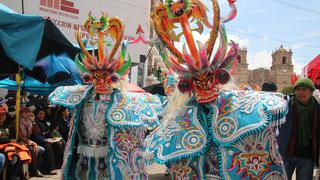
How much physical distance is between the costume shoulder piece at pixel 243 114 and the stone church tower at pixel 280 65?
5294 centimetres

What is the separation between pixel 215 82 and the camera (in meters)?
2.44

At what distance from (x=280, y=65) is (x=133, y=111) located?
175ft

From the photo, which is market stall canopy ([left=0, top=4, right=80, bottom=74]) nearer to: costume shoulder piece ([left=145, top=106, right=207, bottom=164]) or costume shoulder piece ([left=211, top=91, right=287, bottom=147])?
costume shoulder piece ([left=145, top=106, right=207, bottom=164])

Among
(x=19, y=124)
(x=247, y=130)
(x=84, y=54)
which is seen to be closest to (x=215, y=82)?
(x=247, y=130)

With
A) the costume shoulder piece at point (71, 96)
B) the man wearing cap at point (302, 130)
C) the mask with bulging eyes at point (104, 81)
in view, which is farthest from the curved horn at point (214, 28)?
the costume shoulder piece at point (71, 96)

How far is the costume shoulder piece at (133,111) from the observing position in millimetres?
3812

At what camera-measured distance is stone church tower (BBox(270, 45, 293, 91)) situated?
53.1m

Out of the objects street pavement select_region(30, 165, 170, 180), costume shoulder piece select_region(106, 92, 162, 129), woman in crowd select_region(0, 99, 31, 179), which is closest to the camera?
costume shoulder piece select_region(106, 92, 162, 129)

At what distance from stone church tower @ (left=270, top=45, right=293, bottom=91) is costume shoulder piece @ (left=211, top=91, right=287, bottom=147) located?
174 feet

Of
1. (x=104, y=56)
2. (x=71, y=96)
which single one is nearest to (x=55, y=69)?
(x=71, y=96)

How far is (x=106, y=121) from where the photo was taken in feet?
12.7

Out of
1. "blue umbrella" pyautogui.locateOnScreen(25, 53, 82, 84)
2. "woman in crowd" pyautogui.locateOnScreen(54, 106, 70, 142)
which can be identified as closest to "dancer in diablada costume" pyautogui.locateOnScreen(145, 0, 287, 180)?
"blue umbrella" pyautogui.locateOnScreen(25, 53, 82, 84)

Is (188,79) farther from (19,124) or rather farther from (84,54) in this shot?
(19,124)

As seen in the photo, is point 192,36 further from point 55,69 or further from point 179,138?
point 55,69
